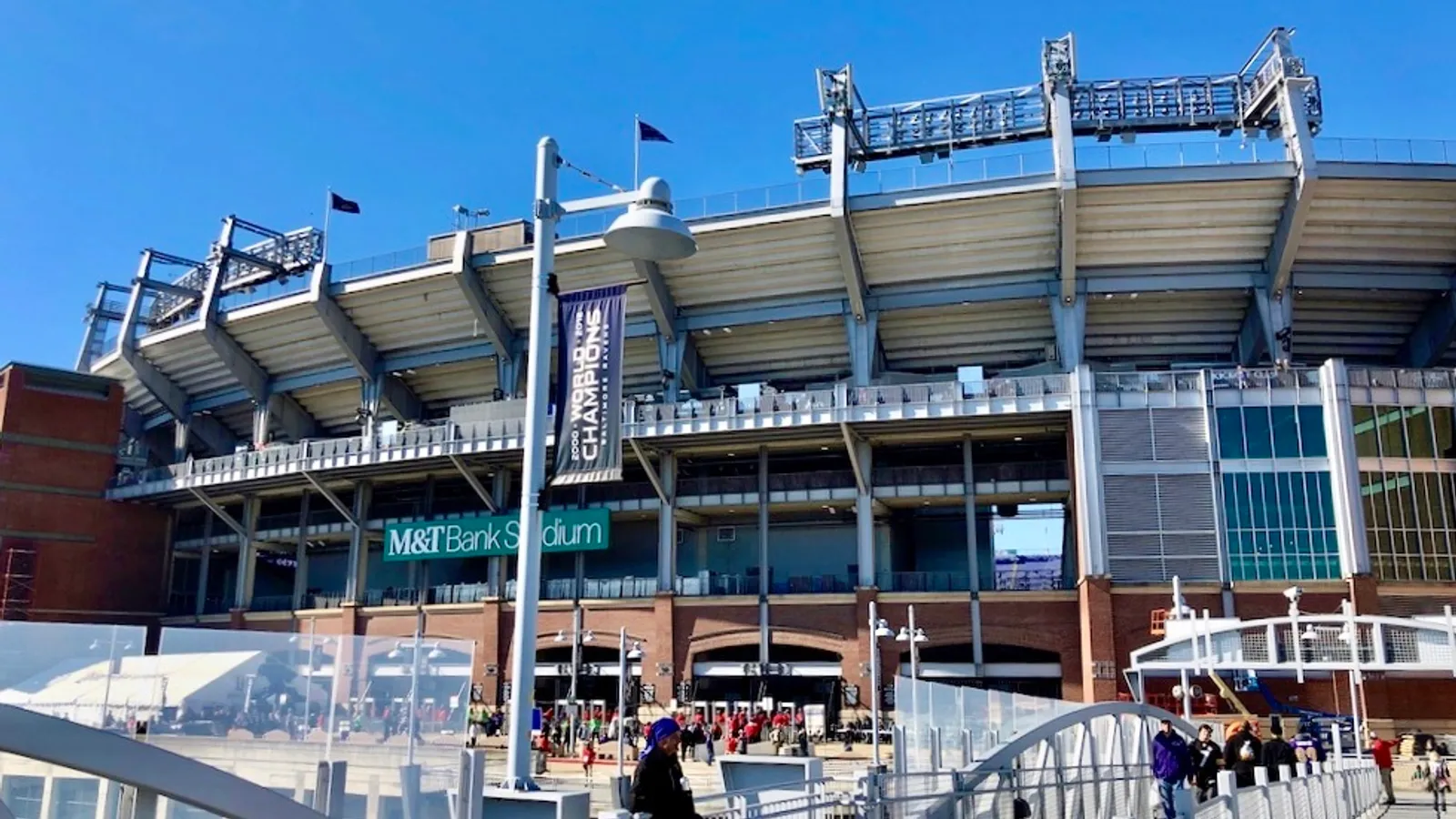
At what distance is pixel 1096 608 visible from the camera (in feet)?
120

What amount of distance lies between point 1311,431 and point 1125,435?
5.91 metres

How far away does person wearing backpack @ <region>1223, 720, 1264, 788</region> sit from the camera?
47.7 feet

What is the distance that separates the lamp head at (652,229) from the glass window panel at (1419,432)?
33.6 metres

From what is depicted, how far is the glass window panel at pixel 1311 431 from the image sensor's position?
36.7m

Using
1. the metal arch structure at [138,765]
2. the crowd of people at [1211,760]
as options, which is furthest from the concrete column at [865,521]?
the metal arch structure at [138,765]

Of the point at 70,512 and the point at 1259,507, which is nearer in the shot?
the point at 1259,507

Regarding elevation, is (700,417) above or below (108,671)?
above

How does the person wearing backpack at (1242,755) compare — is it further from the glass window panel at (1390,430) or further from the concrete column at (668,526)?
the concrete column at (668,526)

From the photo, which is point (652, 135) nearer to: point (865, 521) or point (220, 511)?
point (865, 521)

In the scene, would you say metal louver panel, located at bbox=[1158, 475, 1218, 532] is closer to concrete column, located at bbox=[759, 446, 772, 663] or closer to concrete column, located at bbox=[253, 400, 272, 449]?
concrete column, located at bbox=[759, 446, 772, 663]

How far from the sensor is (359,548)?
5031cm

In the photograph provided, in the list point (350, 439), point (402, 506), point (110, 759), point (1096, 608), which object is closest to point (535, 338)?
point (110, 759)

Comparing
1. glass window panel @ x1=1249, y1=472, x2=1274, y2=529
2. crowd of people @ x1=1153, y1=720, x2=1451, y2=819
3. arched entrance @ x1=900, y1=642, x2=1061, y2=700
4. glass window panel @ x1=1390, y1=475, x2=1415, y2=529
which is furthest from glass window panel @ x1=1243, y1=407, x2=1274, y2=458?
crowd of people @ x1=1153, y1=720, x2=1451, y2=819

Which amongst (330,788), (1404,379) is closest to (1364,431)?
(1404,379)
